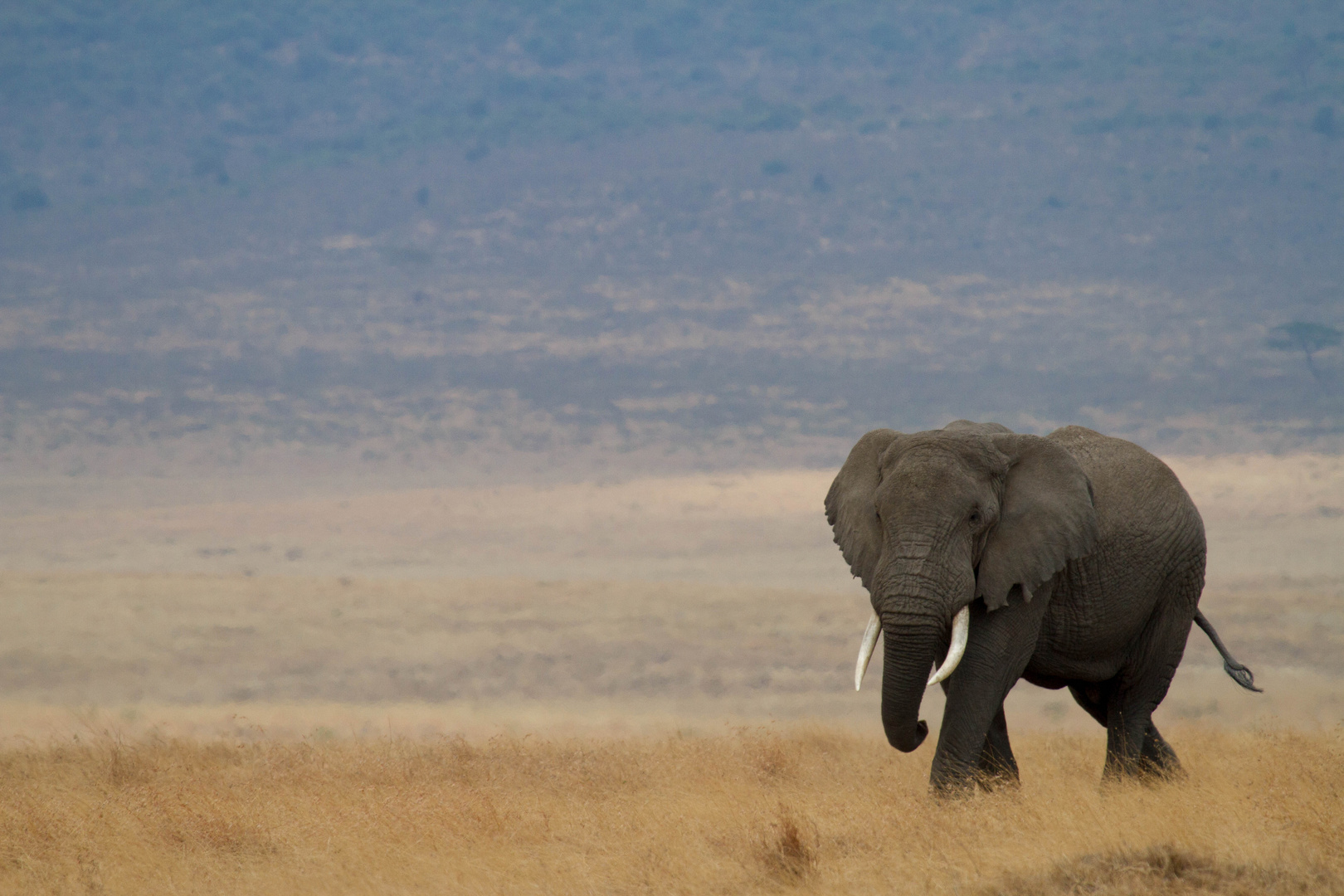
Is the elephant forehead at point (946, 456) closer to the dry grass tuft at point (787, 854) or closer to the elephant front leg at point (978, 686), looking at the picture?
the elephant front leg at point (978, 686)

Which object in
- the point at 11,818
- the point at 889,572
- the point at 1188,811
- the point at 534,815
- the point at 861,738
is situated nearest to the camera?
the point at 1188,811

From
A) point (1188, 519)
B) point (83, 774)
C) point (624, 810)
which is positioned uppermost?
point (1188, 519)

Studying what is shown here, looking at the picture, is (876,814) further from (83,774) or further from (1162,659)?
(83,774)

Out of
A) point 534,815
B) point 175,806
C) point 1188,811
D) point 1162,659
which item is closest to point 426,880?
point 534,815

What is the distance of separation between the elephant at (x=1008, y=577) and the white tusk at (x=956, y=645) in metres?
0.02

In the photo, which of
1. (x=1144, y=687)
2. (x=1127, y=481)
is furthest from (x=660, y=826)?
(x=1127, y=481)

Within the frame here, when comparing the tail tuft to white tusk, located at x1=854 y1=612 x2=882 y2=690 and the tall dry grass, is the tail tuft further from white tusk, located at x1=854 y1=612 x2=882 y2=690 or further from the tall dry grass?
white tusk, located at x1=854 y1=612 x2=882 y2=690

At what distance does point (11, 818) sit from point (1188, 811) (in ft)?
34.3

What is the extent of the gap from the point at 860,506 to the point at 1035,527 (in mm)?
1574

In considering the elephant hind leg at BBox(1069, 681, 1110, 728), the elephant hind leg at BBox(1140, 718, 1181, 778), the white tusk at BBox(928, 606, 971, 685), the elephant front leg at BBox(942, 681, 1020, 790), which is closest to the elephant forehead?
the white tusk at BBox(928, 606, 971, 685)

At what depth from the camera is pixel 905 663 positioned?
36.8 ft

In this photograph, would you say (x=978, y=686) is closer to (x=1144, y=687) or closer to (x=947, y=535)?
(x=947, y=535)

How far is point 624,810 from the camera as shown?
1317cm

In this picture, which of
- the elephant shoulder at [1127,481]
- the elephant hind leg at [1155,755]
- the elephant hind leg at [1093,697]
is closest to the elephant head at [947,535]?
the elephant shoulder at [1127,481]
